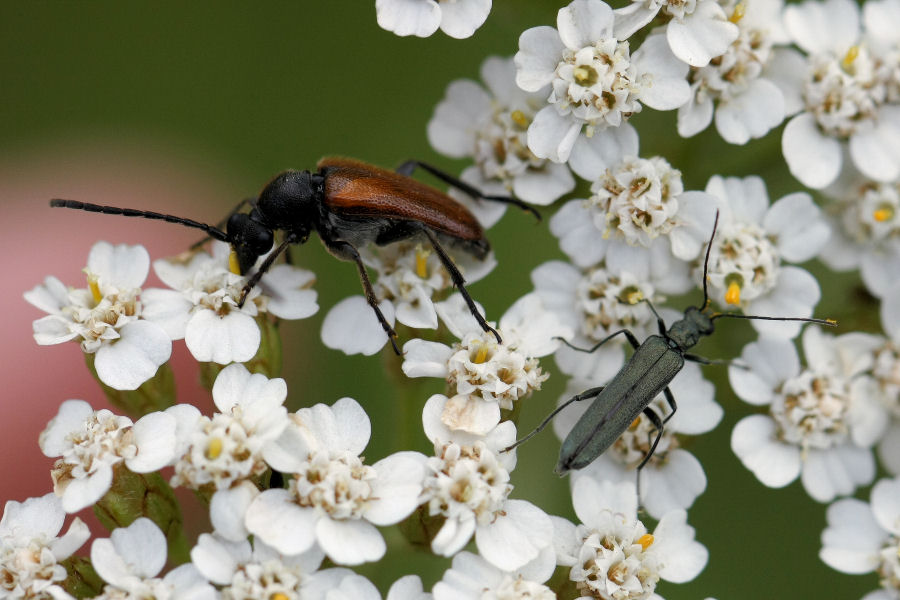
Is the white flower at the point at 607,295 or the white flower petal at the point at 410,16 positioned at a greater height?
the white flower petal at the point at 410,16

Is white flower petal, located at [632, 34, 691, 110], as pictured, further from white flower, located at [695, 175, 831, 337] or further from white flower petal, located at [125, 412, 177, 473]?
white flower petal, located at [125, 412, 177, 473]

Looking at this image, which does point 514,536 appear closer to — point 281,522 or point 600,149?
point 281,522

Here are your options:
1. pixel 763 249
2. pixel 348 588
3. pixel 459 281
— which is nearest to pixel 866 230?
pixel 763 249

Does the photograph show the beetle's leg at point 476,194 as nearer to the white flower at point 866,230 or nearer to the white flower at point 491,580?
the white flower at point 866,230

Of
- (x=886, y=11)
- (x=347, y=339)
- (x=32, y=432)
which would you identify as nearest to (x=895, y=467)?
(x=886, y=11)

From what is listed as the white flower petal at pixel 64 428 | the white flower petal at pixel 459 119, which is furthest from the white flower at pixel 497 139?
the white flower petal at pixel 64 428

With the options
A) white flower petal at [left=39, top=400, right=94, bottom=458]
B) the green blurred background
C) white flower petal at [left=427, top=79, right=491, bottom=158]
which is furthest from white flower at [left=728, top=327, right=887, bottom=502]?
white flower petal at [left=39, top=400, right=94, bottom=458]

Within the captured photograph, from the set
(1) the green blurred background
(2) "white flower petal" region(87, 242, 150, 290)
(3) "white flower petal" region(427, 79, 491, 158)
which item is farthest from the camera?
(1) the green blurred background
